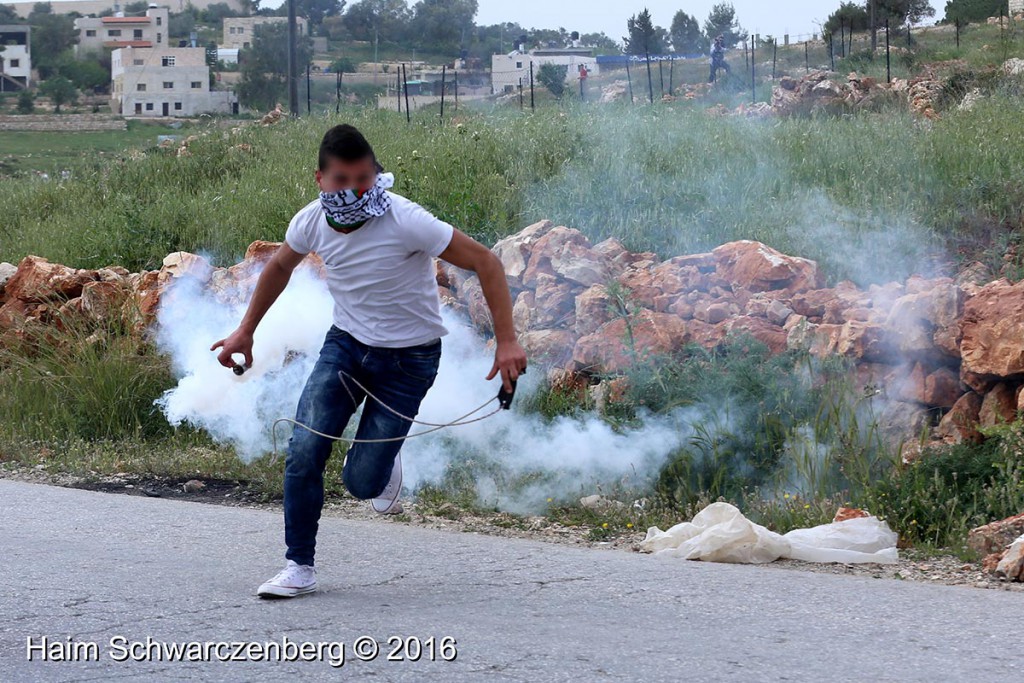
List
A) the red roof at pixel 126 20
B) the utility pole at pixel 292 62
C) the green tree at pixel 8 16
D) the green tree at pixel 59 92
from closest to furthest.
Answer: the utility pole at pixel 292 62, the green tree at pixel 59 92, the red roof at pixel 126 20, the green tree at pixel 8 16

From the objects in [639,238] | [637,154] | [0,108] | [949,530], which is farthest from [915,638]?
[0,108]

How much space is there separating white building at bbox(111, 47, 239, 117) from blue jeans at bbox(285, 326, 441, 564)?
213 ft

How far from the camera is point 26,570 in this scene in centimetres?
562

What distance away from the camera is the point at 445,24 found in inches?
3369

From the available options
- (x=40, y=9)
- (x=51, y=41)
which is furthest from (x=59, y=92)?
(x=40, y=9)

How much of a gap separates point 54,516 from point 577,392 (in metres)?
3.41

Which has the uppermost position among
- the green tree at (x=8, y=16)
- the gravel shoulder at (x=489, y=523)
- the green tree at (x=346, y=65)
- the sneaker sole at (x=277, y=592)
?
the green tree at (x=8, y=16)

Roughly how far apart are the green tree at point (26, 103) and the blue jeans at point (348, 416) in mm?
71773

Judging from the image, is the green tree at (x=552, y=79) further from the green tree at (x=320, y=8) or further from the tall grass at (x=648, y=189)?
the green tree at (x=320, y=8)

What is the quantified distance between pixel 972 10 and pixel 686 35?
2923 cm

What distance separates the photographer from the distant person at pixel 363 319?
16.6 feet

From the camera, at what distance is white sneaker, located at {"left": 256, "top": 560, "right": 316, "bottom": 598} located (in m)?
5.07

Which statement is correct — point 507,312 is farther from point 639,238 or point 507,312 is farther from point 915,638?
point 639,238

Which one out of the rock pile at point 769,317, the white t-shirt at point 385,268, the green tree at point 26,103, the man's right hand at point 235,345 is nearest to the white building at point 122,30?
the green tree at point 26,103
